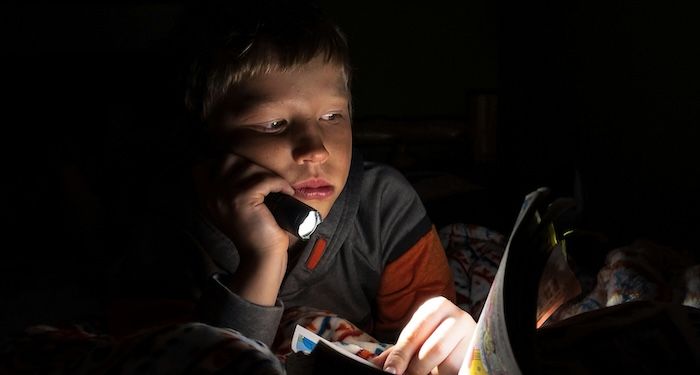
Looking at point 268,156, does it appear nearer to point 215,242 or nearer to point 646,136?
point 215,242

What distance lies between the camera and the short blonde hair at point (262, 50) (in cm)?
86

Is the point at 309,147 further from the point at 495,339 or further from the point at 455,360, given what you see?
the point at 495,339

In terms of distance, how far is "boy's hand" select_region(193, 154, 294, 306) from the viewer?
2.66ft

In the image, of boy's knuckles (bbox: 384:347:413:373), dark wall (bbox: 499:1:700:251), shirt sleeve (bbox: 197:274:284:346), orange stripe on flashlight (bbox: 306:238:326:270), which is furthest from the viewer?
dark wall (bbox: 499:1:700:251)

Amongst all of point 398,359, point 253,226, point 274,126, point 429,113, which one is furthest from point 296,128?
point 429,113

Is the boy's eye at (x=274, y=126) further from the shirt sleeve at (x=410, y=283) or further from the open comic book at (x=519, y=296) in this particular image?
the open comic book at (x=519, y=296)

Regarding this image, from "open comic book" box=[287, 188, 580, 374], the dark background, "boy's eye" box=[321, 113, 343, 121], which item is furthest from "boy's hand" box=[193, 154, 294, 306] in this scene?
"open comic book" box=[287, 188, 580, 374]

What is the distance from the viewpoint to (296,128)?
2.76 feet

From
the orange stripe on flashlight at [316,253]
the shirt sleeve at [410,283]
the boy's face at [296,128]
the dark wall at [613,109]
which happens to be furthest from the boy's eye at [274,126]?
the dark wall at [613,109]

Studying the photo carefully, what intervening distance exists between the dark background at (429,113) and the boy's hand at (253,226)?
8.9 inches

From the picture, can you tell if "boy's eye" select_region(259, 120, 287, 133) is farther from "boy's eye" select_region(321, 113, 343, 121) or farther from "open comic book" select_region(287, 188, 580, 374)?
"open comic book" select_region(287, 188, 580, 374)

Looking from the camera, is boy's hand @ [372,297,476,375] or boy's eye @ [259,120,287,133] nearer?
boy's hand @ [372,297,476,375]

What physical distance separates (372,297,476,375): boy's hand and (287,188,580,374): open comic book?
116mm

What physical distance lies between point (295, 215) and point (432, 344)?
0.88 feet
